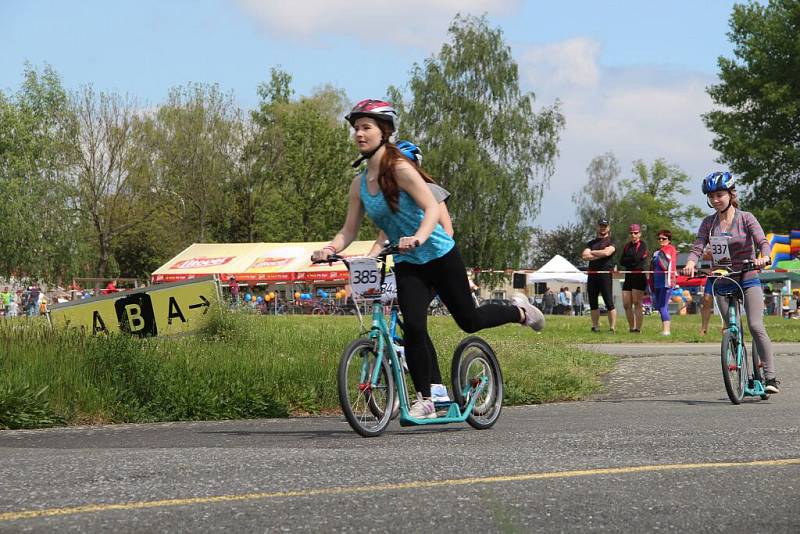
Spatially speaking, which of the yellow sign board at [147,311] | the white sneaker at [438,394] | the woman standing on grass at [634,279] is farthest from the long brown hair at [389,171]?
the woman standing on grass at [634,279]

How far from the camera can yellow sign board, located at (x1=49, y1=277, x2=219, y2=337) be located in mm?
12227

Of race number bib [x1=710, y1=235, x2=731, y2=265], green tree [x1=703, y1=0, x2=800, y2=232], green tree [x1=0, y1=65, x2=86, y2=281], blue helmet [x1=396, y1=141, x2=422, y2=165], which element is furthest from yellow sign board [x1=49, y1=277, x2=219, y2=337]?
green tree [x1=703, y1=0, x2=800, y2=232]

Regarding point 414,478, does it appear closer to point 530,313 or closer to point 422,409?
point 422,409

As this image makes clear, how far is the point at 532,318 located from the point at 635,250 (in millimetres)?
13262

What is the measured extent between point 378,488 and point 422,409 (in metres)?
2.61

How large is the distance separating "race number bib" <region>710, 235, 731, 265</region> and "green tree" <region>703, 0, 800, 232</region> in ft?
155

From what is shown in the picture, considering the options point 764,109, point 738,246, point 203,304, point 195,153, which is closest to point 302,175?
point 195,153

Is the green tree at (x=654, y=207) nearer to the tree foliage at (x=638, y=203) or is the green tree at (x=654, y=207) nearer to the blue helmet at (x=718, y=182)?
the tree foliage at (x=638, y=203)

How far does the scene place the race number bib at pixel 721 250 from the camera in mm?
10258

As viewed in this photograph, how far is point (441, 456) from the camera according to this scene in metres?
5.80

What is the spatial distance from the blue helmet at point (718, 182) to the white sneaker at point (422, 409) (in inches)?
151

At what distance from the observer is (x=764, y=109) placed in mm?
57375

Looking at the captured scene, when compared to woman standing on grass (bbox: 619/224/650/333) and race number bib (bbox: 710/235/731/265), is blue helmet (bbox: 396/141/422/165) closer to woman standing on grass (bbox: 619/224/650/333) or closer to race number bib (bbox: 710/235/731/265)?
race number bib (bbox: 710/235/731/265)

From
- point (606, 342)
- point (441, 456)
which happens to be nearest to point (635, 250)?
point (606, 342)
